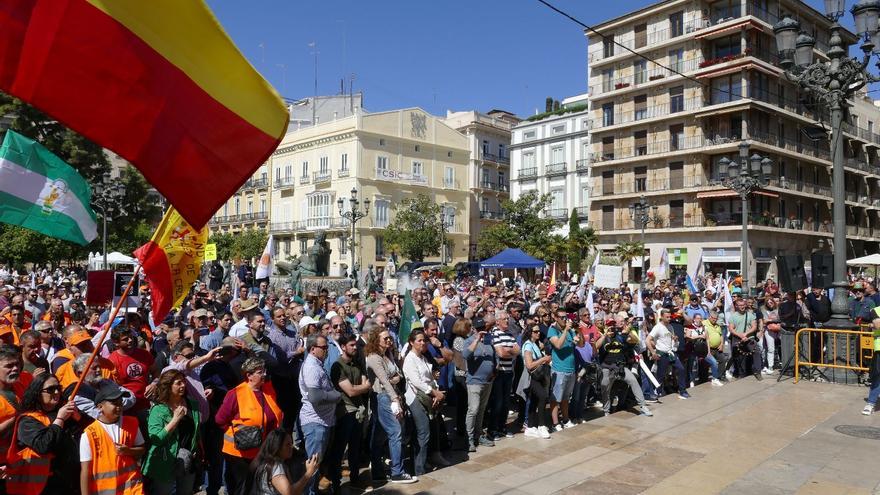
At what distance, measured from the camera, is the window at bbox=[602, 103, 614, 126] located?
4966 centimetres

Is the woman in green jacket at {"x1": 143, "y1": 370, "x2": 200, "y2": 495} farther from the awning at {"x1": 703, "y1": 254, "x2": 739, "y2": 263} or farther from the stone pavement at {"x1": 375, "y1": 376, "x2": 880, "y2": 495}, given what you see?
the awning at {"x1": 703, "y1": 254, "x2": 739, "y2": 263}

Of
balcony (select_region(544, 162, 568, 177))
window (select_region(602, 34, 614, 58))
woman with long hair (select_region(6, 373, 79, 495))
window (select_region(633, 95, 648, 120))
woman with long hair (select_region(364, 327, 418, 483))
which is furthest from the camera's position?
balcony (select_region(544, 162, 568, 177))

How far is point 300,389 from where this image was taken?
20.2 feet

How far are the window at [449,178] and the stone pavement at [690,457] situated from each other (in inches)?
2018

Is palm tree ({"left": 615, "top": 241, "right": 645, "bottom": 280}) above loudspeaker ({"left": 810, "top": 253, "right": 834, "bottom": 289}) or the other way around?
above

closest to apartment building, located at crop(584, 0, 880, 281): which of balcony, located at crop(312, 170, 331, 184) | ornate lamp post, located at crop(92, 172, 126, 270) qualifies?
balcony, located at crop(312, 170, 331, 184)

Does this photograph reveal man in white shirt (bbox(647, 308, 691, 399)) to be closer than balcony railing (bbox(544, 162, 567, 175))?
Yes

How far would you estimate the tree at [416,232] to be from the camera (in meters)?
52.0

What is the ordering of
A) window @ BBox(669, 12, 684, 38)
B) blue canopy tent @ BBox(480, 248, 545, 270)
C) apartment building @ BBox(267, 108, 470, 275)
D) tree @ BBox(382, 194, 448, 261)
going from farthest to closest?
apartment building @ BBox(267, 108, 470, 275)
tree @ BBox(382, 194, 448, 261)
window @ BBox(669, 12, 684, 38)
blue canopy tent @ BBox(480, 248, 545, 270)

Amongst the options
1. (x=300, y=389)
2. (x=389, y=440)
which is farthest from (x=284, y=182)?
(x=300, y=389)

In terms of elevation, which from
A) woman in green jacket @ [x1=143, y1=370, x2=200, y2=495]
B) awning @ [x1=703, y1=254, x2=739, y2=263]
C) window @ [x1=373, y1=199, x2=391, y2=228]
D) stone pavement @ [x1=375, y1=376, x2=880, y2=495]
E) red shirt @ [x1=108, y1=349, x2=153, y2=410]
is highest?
window @ [x1=373, y1=199, x2=391, y2=228]

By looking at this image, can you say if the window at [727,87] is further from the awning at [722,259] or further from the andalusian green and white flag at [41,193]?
the andalusian green and white flag at [41,193]

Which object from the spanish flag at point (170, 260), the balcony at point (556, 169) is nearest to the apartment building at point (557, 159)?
the balcony at point (556, 169)

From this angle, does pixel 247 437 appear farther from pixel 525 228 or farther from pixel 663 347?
pixel 525 228
